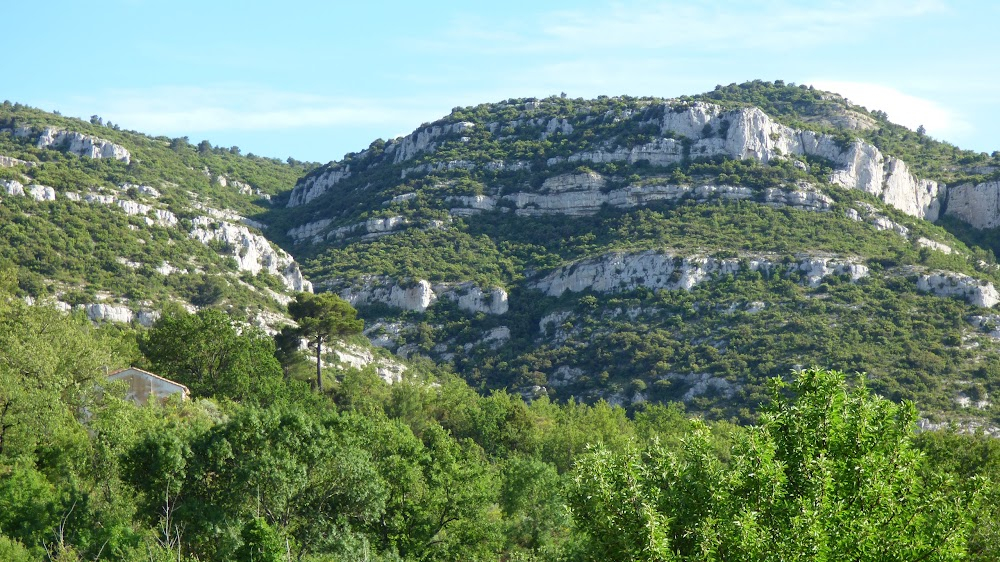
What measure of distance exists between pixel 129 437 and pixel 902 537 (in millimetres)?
28360

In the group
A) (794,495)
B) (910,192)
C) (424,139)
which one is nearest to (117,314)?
(794,495)

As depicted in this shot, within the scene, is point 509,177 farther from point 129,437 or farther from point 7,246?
point 129,437

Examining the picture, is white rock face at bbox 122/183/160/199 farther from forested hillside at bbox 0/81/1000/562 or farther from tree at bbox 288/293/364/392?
→ tree at bbox 288/293/364/392

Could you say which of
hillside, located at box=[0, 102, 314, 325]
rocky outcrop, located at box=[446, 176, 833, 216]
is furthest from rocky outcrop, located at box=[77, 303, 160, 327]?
rocky outcrop, located at box=[446, 176, 833, 216]

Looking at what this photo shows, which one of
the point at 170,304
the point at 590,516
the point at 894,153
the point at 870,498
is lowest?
the point at 170,304

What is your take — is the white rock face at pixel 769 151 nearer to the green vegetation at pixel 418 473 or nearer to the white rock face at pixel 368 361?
the white rock face at pixel 368 361

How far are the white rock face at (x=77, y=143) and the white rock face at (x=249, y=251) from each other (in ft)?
86.9

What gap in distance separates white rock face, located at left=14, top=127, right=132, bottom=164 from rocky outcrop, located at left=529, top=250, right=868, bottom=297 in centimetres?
6761

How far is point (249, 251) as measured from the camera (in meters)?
120

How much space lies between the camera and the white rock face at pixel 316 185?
167 m

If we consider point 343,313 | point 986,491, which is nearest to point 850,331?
point 343,313

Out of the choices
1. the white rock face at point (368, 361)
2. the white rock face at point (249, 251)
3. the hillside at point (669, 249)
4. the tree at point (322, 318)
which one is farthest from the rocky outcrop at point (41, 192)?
the tree at point (322, 318)

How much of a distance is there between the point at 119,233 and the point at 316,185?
214ft

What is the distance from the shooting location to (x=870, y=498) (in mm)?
17469
